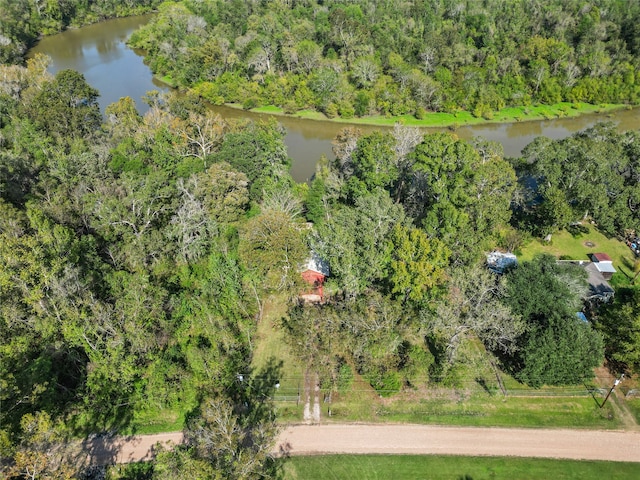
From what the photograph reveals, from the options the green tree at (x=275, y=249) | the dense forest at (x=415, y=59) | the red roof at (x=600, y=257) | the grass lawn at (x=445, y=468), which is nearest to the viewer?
the grass lawn at (x=445, y=468)

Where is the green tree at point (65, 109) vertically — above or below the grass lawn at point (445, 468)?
above

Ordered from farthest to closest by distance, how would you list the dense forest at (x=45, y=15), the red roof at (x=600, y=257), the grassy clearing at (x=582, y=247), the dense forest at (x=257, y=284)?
the dense forest at (x=45, y=15), the grassy clearing at (x=582, y=247), the red roof at (x=600, y=257), the dense forest at (x=257, y=284)

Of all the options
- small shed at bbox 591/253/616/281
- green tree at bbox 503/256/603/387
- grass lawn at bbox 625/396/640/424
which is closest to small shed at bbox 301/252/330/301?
green tree at bbox 503/256/603/387

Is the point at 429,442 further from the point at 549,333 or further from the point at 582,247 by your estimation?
the point at 582,247

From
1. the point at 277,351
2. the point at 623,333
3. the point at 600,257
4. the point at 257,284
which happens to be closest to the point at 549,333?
the point at 623,333

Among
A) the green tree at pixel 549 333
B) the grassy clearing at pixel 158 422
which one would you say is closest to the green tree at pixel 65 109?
the grassy clearing at pixel 158 422

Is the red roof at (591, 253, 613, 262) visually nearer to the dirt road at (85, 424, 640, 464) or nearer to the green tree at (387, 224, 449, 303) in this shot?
the dirt road at (85, 424, 640, 464)

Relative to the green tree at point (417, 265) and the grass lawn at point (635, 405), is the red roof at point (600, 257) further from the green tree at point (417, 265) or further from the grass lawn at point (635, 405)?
the green tree at point (417, 265)
